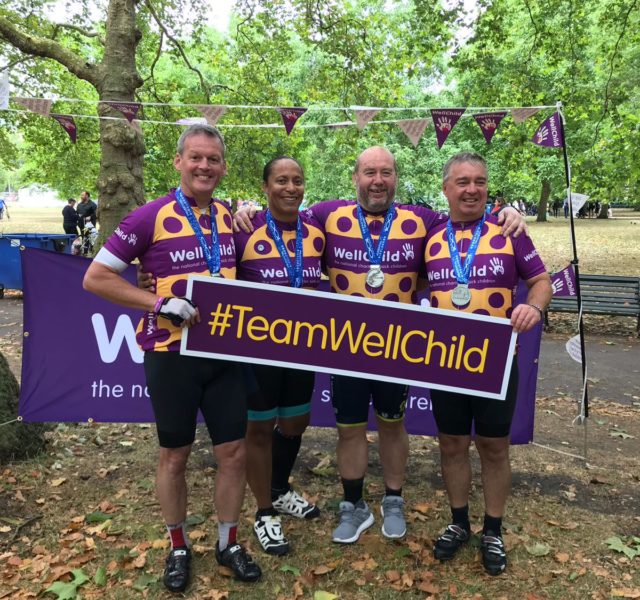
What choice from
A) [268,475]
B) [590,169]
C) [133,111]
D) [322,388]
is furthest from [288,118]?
[590,169]

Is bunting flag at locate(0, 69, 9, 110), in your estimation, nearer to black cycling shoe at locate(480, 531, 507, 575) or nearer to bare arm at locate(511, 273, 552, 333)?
bare arm at locate(511, 273, 552, 333)

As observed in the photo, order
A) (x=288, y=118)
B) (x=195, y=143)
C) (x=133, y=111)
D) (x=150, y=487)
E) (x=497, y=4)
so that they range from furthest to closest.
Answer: (x=497, y=4) < (x=288, y=118) < (x=133, y=111) < (x=150, y=487) < (x=195, y=143)

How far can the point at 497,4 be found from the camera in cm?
934

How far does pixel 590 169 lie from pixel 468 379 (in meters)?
9.57

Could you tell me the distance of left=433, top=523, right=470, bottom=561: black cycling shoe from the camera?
9.96 ft

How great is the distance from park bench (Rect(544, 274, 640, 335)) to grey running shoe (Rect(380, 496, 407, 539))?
20.9 ft

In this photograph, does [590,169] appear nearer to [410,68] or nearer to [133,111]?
[410,68]

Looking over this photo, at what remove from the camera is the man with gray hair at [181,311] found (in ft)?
8.45

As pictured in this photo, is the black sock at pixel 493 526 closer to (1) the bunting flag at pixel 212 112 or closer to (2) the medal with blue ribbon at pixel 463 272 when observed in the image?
(2) the medal with blue ribbon at pixel 463 272

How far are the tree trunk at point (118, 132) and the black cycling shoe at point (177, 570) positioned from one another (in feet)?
14.7

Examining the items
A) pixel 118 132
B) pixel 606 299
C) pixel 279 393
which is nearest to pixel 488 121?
pixel 606 299

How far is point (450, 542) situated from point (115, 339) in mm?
2648

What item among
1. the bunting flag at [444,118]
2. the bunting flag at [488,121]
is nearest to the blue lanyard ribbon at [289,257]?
the bunting flag at [444,118]

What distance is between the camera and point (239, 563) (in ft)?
9.27
